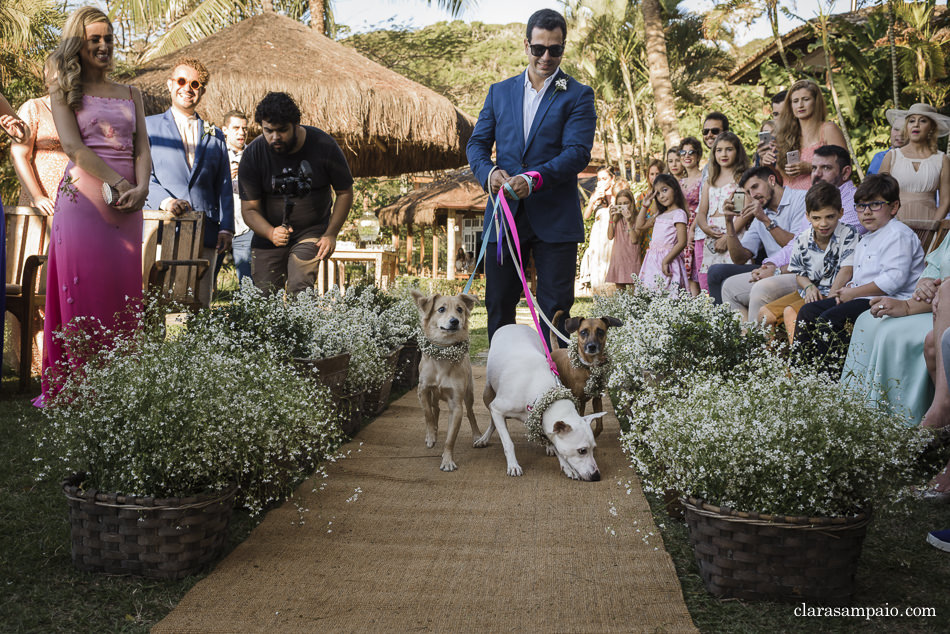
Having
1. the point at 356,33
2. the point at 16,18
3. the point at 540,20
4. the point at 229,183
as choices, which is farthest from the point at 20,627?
the point at 356,33

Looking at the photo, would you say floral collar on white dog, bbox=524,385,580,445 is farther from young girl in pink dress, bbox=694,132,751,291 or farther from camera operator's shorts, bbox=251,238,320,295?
young girl in pink dress, bbox=694,132,751,291

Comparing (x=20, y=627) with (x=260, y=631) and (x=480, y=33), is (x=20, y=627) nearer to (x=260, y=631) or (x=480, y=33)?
(x=260, y=631)

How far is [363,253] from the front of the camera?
1131 centimetres

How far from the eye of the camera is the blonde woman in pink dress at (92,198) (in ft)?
13.8

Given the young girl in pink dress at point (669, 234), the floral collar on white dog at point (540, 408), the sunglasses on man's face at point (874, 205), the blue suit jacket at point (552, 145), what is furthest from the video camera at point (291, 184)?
the young girl in pink dress at point (669, 234)

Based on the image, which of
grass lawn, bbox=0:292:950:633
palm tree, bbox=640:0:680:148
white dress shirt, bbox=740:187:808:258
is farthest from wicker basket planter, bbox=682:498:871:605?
palm tree, bbox=640:0:680:148

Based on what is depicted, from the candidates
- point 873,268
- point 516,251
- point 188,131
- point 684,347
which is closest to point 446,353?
point 516,251

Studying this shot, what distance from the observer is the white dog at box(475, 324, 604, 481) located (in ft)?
12.2

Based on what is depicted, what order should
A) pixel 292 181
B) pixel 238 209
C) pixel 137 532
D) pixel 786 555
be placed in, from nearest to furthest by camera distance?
pixel 786 555 → pixel 137 532 → pixel 292 181 → pixel 238 209

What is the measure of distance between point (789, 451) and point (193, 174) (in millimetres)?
4966

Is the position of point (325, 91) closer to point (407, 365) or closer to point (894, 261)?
point (407, 365)

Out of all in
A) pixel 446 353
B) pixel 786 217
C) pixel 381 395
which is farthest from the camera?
pixel 786 217

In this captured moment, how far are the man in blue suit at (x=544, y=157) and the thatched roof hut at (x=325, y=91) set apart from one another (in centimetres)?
542

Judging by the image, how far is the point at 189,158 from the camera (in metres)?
5.80
